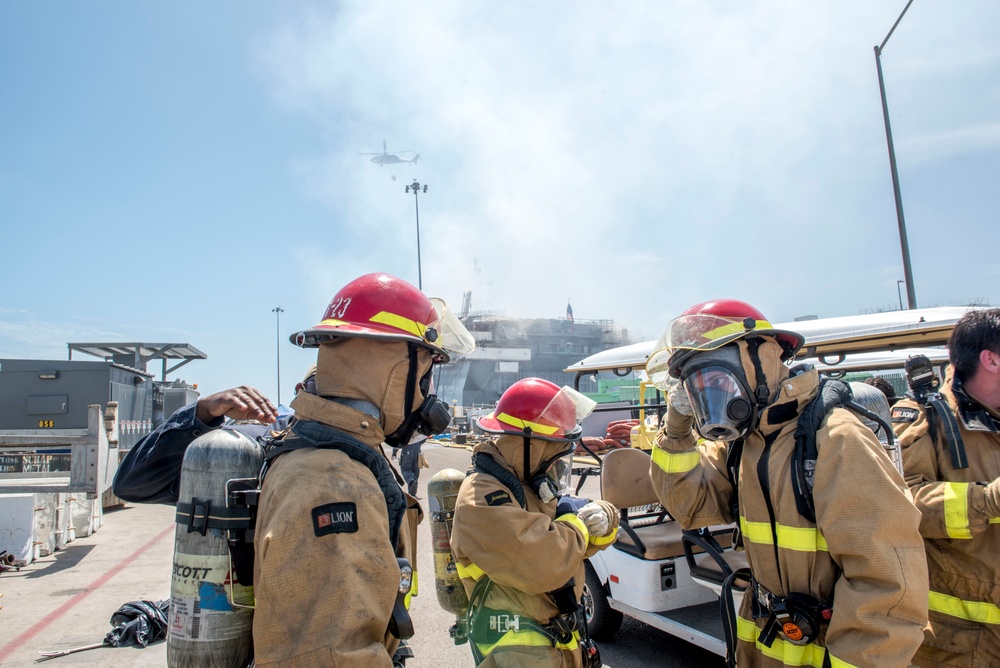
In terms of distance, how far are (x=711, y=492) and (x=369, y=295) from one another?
183 cm

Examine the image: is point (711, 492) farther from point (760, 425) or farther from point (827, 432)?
point (827, 432)

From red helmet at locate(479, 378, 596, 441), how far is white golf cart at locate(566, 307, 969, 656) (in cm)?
101

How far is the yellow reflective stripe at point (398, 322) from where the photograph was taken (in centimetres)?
195

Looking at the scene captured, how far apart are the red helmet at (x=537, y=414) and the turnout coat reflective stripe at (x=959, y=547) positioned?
5.03ft

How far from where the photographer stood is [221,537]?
1.73 metres

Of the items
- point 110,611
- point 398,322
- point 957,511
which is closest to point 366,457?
point 398,322

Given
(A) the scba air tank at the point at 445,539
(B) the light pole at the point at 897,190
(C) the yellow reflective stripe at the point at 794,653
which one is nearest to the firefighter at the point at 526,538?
(A) the scba air tank at the point at 445,539

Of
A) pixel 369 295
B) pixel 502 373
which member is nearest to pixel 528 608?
pixel 369 295

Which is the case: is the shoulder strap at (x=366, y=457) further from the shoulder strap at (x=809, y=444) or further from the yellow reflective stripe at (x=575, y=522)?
the shoulder strap at (x=809, y=444)

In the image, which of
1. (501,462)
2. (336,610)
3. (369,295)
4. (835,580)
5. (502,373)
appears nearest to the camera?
(336,610)

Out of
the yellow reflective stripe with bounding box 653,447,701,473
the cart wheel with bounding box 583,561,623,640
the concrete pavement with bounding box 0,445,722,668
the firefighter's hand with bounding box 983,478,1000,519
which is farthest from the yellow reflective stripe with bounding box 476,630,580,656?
the cart wheel with bounding box 583,561,623,640

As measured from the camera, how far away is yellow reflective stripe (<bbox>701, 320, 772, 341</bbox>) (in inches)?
96.1

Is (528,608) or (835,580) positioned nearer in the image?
(835,580)

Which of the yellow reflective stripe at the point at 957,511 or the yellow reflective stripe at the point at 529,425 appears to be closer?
the yellow reflective stripe at the point at 957,511
